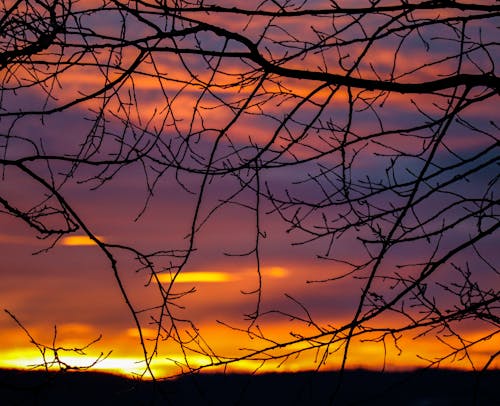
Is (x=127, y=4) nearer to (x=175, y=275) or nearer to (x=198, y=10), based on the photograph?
(x=198, y=10)

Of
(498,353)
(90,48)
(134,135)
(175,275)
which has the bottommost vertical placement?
(498,353)

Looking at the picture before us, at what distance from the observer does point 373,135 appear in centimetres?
557

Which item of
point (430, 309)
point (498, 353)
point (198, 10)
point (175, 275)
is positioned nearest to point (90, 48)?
point (198, 10)

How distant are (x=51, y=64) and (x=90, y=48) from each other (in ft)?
1.17

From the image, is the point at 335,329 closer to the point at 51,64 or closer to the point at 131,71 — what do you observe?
the point at 131,71

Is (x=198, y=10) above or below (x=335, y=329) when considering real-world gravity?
above

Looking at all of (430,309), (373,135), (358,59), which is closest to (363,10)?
(358,59)

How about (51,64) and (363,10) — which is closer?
(363,10)

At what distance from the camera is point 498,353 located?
5406mm

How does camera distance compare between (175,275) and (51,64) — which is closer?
(175,275)

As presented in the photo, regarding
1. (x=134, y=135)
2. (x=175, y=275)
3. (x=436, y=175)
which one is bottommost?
(x=175, y=275)

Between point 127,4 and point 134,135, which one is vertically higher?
point 127,4

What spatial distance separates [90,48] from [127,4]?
14.3 inches

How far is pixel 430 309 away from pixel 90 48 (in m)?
2.66
